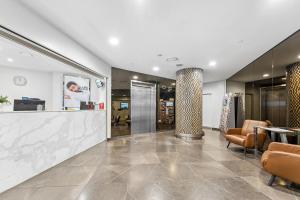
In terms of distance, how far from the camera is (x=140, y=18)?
2.92 meters

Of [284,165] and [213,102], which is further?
[213,102]

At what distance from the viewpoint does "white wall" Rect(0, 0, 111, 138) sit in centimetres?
233

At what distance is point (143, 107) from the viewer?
782 centimetres

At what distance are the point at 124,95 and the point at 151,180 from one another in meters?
4.61

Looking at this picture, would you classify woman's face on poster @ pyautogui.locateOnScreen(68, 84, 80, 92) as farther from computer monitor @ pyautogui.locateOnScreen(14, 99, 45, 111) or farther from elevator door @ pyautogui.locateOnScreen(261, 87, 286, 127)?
elevator door @ pyautogui.locateOnScreen(261, 87, 286, 127)

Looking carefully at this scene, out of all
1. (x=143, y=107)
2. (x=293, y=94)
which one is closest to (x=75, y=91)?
(x=143, y=107)

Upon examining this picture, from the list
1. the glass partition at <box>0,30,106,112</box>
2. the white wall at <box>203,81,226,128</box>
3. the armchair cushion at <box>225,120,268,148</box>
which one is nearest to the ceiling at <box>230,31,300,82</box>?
the armchair cushion at <box>225,120,268,148</box>

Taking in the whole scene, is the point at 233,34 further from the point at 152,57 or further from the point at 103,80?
the point at 103,80

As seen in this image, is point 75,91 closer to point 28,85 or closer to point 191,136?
point 28,85

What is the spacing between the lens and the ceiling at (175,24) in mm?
2549

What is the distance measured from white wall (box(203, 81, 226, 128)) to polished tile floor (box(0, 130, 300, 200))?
5.49 metres

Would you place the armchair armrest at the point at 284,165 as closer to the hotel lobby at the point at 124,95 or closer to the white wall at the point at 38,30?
the hotel lobby at the point at 124,95

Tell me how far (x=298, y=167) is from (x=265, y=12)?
9.10ft

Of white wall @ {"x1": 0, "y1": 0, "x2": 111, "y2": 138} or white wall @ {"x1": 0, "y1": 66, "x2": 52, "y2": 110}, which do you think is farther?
white wall @ {"x1": 0, "y1": 66, "x2": 52, "y2": 110}
